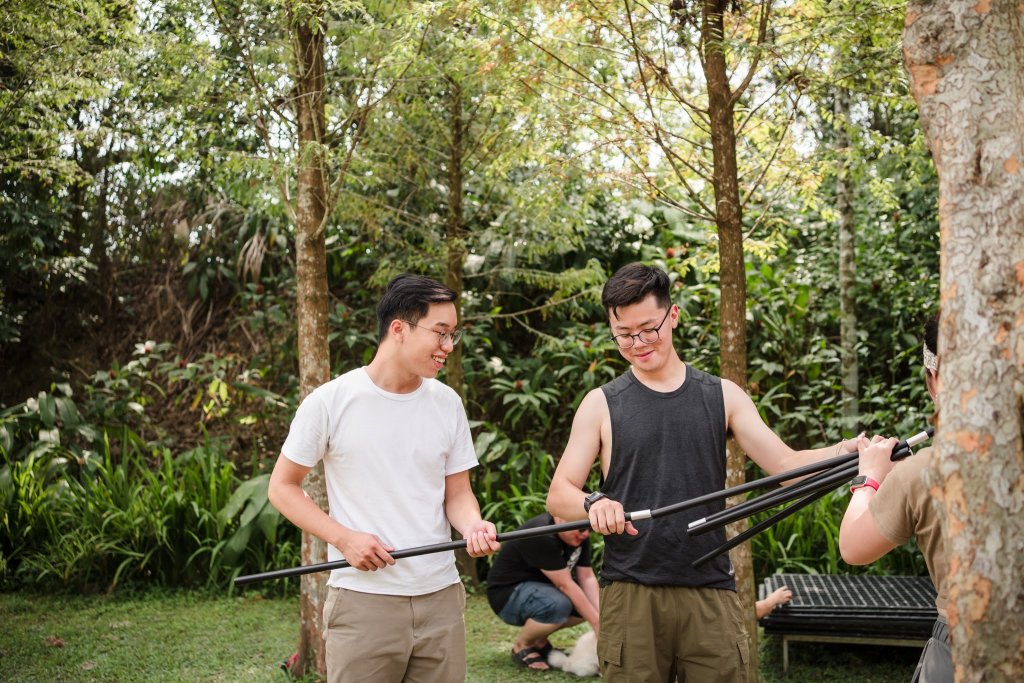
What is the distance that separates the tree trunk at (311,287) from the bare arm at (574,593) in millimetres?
1148

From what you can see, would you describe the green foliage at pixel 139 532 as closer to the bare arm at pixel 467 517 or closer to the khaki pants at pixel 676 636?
the bare arm at pixel 467 517

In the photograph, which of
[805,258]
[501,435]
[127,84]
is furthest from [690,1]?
[805,258]

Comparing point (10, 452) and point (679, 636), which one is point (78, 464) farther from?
point (679, 636)

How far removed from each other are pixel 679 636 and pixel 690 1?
2692 millimetres

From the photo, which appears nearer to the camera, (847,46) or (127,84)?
(847,46)

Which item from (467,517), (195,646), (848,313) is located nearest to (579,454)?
(467,517)

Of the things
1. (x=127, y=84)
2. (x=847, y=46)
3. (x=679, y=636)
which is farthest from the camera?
(x=127, y=84)

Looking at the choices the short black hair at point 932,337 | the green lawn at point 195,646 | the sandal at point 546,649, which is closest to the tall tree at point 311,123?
the green lawn at point 195,646

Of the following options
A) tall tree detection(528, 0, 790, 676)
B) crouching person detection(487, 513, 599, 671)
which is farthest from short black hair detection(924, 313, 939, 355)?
crouching person detection(487, 513, 599, 671)

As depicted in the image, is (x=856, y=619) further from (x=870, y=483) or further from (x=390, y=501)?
(x=390, y=501)

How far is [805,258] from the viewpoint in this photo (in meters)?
7.85

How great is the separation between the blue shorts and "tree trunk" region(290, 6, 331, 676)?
3.21ft

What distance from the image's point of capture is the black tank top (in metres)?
2.51

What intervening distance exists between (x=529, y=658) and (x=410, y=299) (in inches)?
108
